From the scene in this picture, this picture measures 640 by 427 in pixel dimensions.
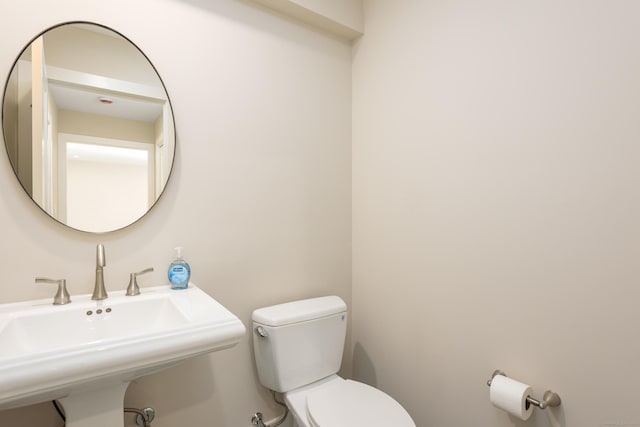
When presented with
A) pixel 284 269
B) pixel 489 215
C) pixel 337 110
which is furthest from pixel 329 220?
pixel 489 215

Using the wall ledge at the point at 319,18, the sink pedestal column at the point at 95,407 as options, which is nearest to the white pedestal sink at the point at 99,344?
the sink pedestal column at the point at 95,407

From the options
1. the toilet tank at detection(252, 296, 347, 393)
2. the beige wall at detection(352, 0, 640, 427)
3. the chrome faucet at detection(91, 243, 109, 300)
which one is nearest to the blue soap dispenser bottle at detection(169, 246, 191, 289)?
the chrome faucet at detection(91, 243, 109, 300)

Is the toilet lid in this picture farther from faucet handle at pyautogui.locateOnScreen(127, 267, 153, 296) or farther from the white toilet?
faucet handle at pyautogui.locateOnScreen(127, 267, 153, 296)

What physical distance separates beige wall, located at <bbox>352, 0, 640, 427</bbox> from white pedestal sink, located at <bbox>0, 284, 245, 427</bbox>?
2.97 ft

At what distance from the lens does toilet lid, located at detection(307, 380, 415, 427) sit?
1.14 meters

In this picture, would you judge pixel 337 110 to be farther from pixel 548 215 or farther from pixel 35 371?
pixel 35 371

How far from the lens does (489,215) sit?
1209mm

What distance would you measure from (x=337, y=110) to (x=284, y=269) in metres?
0.89

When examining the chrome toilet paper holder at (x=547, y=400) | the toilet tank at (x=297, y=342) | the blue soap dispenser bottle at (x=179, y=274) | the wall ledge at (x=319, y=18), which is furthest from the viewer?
the wall ledge at (x=319, y=18)

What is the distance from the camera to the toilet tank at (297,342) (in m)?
1.36

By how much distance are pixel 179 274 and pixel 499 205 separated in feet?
3.96

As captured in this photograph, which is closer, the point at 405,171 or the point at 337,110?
the point at 405,171

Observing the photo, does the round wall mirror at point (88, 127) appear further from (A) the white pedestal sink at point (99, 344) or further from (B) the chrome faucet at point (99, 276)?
(A) the white pedestal sink at point (99, 344)

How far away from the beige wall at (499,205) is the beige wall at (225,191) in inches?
9.0
